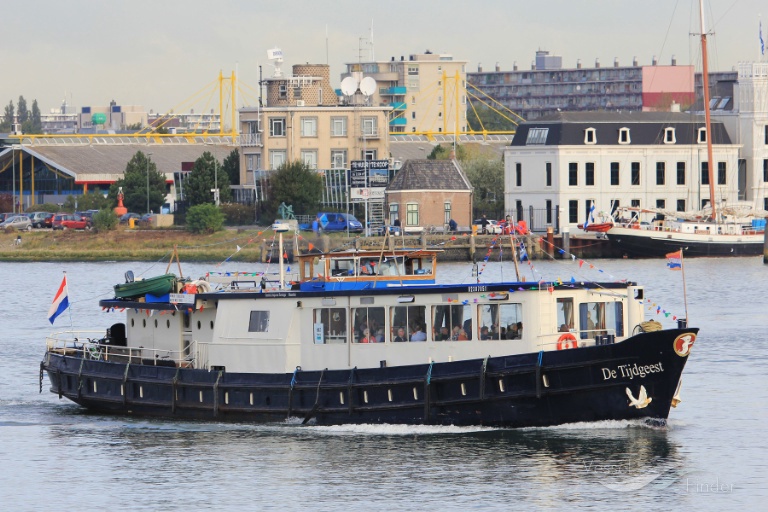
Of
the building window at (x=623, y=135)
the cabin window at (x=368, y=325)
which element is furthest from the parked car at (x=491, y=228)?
the cabin window at (x=368, y=325)

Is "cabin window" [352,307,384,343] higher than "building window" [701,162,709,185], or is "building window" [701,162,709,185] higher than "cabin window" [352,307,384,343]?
"building window" [701,162,709,185]

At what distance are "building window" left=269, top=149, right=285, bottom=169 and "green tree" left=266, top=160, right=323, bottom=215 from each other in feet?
26.8

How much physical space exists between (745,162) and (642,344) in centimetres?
7901

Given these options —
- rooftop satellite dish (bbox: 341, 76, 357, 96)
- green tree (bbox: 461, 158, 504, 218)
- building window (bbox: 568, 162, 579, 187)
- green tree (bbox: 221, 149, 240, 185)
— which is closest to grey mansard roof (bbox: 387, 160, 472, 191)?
building window (bbox: 568, 162, 579, 187)

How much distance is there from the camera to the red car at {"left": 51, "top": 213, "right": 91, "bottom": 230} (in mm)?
108062

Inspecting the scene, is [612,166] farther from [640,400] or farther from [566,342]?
[640,400]

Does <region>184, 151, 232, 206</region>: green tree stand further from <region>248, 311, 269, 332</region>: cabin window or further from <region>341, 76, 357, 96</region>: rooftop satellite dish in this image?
<region>248, 311, 269, 332</region>: cabin window

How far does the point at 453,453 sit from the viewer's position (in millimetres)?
31234

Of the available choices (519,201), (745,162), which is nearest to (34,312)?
(519,201)

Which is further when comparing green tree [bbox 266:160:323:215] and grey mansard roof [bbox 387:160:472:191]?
green tree [bbox 266:160:323:215]

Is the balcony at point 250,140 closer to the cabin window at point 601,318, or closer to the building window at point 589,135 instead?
the building window at point 589,135

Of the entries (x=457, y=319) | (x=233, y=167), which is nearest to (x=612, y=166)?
(x=233, y=167)

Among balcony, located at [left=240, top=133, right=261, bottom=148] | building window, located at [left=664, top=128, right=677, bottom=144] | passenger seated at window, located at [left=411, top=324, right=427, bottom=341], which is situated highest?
balcony, located at [left=240, top=133, right=261, bottom=148]

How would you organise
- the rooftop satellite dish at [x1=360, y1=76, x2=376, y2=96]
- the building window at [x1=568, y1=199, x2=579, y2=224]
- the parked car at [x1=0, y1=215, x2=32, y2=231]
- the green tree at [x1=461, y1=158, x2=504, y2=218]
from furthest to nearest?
the rooftop satellite dish at [x1=360, y1=76, x2=376, y2=96] < the green tree at [x1=461, y1=158, x2=504, y2=218] < the parked car at [x1=0, y1=215, x2=32, y2=231] < the building window at [x1=568, y1=199, x2=579, y2=224]
